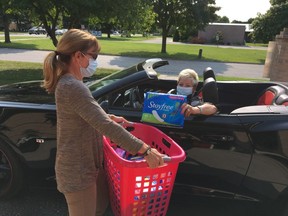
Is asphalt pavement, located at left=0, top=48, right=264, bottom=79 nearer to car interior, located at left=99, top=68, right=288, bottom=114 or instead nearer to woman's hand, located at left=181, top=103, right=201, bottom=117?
car interior, located at left=99, top=68, right=288, bottom=114

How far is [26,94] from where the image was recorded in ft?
10.9

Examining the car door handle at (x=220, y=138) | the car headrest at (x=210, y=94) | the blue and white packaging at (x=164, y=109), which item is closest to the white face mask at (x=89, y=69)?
the blue and white packaging at (x=164, y=109)

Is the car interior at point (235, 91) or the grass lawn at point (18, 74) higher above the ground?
the car interior at point (235, 91)

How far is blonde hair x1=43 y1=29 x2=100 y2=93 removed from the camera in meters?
1.71

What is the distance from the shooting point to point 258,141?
259 cm

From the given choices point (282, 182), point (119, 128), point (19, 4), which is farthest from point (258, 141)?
point (19, 4)

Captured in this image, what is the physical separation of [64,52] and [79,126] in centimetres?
41

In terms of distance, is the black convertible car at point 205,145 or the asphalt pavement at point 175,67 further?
the asphalt pavement at point 175,67

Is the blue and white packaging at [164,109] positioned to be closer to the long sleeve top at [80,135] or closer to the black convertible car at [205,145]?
the black convertible car at [205,145]

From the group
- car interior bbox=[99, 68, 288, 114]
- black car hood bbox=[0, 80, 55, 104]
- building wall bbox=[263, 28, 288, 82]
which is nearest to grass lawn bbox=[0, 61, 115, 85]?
car interior bbox=[99, 68, 288, 114]

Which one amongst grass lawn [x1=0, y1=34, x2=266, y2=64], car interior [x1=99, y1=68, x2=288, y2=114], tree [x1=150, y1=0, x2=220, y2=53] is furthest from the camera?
tree [x1=150, y1=0, x2=220, y2=53]

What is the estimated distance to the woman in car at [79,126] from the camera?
65.2 inches

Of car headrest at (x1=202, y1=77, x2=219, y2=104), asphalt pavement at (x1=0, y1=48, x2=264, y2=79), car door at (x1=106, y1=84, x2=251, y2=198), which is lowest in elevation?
asphalt pavement at (x1=0, y1=48, x2=264, y2=79)

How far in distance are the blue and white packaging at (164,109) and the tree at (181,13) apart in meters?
21.2
